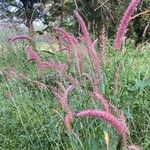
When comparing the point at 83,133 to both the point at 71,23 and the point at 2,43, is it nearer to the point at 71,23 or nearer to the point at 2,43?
the point at 2,43

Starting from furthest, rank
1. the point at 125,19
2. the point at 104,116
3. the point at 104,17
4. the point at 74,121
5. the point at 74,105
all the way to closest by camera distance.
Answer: the point at 104,17 → the point at 74,105 → the point at 74,121 → the point at 125,19 → the point at 104,116

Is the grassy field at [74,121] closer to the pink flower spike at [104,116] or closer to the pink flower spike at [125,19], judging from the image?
the pink flower spike at [125,19]

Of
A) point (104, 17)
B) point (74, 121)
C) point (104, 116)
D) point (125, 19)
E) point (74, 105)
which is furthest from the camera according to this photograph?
point (104, 17)

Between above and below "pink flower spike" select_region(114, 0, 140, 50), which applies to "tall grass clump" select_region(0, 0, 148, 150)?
below

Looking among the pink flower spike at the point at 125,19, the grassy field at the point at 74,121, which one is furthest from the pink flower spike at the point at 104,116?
the pink flower spike at the point at 125,19

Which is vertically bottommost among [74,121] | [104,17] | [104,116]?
[104,17]

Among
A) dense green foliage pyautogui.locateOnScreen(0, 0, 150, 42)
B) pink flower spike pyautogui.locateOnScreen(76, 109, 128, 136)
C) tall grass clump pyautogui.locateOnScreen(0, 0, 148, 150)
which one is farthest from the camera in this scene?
dense green foliage pyautogui.locateOnScreen(0, 0, 150, 42)

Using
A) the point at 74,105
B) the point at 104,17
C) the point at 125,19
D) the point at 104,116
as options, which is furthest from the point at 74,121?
the point at 104,17

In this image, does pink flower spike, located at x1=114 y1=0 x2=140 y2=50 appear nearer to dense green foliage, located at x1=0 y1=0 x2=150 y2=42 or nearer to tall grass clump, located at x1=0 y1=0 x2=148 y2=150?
tall grass clump, located at x1=0 y1=0 x2=148 y2=150

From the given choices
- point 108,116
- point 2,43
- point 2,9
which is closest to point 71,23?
point 2,43

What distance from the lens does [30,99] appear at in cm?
404

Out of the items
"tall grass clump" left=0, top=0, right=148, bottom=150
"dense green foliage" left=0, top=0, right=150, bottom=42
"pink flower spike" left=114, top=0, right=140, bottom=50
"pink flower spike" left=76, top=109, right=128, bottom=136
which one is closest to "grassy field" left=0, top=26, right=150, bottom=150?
"tall grass clump" left=0, top=0, right=148, bottom=150

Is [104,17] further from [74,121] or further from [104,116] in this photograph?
[104,116]

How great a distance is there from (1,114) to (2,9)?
2068 centimetres
